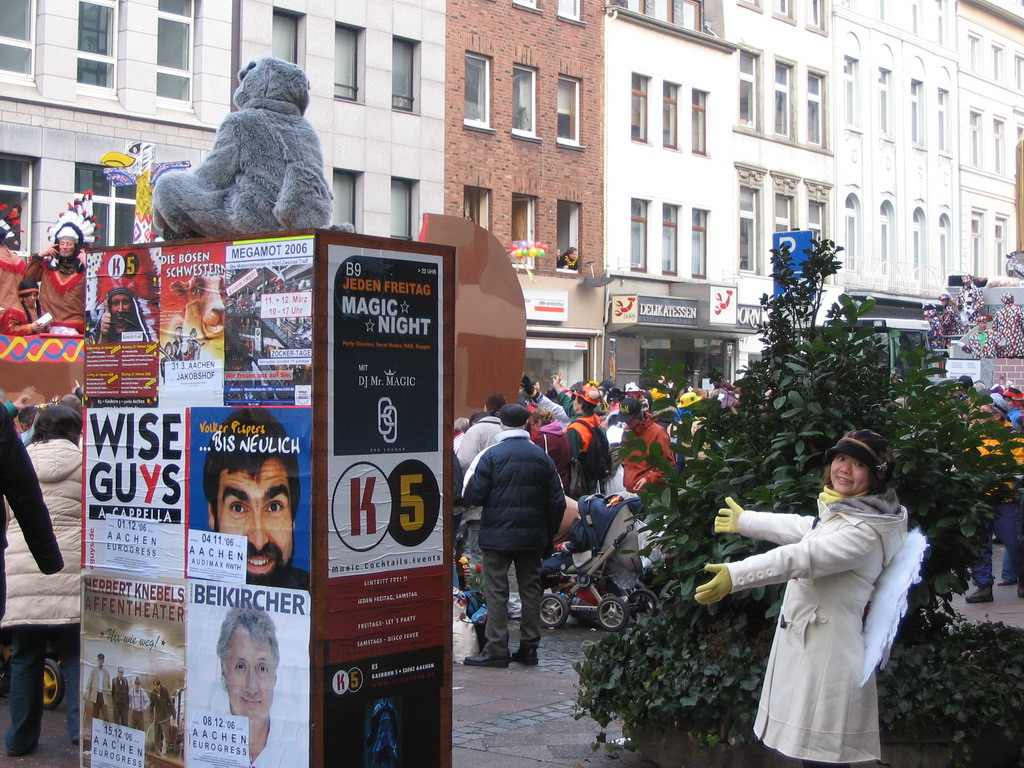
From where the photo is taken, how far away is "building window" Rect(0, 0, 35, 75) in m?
21.8

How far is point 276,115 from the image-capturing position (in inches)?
235

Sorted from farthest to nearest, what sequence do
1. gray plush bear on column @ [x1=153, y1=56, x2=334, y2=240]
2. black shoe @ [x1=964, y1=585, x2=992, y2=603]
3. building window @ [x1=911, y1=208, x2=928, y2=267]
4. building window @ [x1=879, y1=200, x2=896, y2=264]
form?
1. building window @ [x1=911, y1=208, x2=928, y2=267]
2. building window @ [x1=879, y1=200, x2=896, y2=264]
3. black shoe @ [x1=964, y1=585, x2=992, y2=603]
4. gray plush bear on column @ [x1=153, y1=56, x2=334, y2=240]

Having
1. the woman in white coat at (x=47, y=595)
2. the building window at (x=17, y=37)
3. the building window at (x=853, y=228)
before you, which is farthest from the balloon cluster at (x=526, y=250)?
the woman in white coat at (x=47, y=595)

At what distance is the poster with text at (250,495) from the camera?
4887 mm

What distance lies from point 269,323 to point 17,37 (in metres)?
19.2

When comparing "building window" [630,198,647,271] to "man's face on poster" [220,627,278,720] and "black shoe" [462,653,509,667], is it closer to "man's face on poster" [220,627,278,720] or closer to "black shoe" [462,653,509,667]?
"black shoe" [462,653,509,667]

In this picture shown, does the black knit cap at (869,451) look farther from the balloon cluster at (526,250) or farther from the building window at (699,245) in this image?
the building window at (699,245)

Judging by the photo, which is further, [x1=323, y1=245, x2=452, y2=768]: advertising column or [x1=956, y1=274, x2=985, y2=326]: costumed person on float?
[x1=956, y1=274, x2=985, y2=326]: costumed person on float

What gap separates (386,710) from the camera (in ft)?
16.9

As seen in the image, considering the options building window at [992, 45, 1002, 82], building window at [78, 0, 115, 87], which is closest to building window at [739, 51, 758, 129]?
building window at [992, 45, 1002, 82]

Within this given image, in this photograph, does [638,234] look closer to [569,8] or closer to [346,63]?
[569,8]

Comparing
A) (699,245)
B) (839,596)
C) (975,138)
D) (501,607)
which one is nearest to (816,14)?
(699,245)

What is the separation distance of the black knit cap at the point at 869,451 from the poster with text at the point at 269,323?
1.97 meters

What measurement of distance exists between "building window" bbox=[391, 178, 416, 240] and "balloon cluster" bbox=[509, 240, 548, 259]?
2539 millimetres
